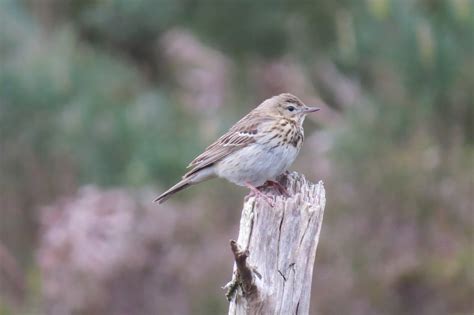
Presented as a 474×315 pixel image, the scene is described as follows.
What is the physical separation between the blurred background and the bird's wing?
4.48m

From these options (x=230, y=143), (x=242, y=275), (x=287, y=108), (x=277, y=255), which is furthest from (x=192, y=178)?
(x=242, y=275)

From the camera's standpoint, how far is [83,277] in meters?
12.6

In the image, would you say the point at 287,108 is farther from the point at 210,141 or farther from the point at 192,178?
the point at 210,141

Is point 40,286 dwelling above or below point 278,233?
above

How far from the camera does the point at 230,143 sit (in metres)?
8.08

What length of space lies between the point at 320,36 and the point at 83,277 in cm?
520

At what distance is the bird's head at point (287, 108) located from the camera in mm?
8266

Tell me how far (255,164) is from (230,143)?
364 millimetres

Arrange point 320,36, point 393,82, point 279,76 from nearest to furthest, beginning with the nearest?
point 393,82
point 320,36
point 279,76

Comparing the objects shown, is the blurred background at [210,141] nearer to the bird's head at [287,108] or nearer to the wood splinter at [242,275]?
the bird's head at [287,108]

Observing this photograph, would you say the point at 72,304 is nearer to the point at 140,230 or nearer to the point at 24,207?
the point at 140,230

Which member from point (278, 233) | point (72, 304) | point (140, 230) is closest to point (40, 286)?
point (72, 304)

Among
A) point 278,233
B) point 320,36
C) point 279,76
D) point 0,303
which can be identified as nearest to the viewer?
point 278,233

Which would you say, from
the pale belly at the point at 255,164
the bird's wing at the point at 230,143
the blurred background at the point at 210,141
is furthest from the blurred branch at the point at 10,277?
the pale belly at the point at 255,164
